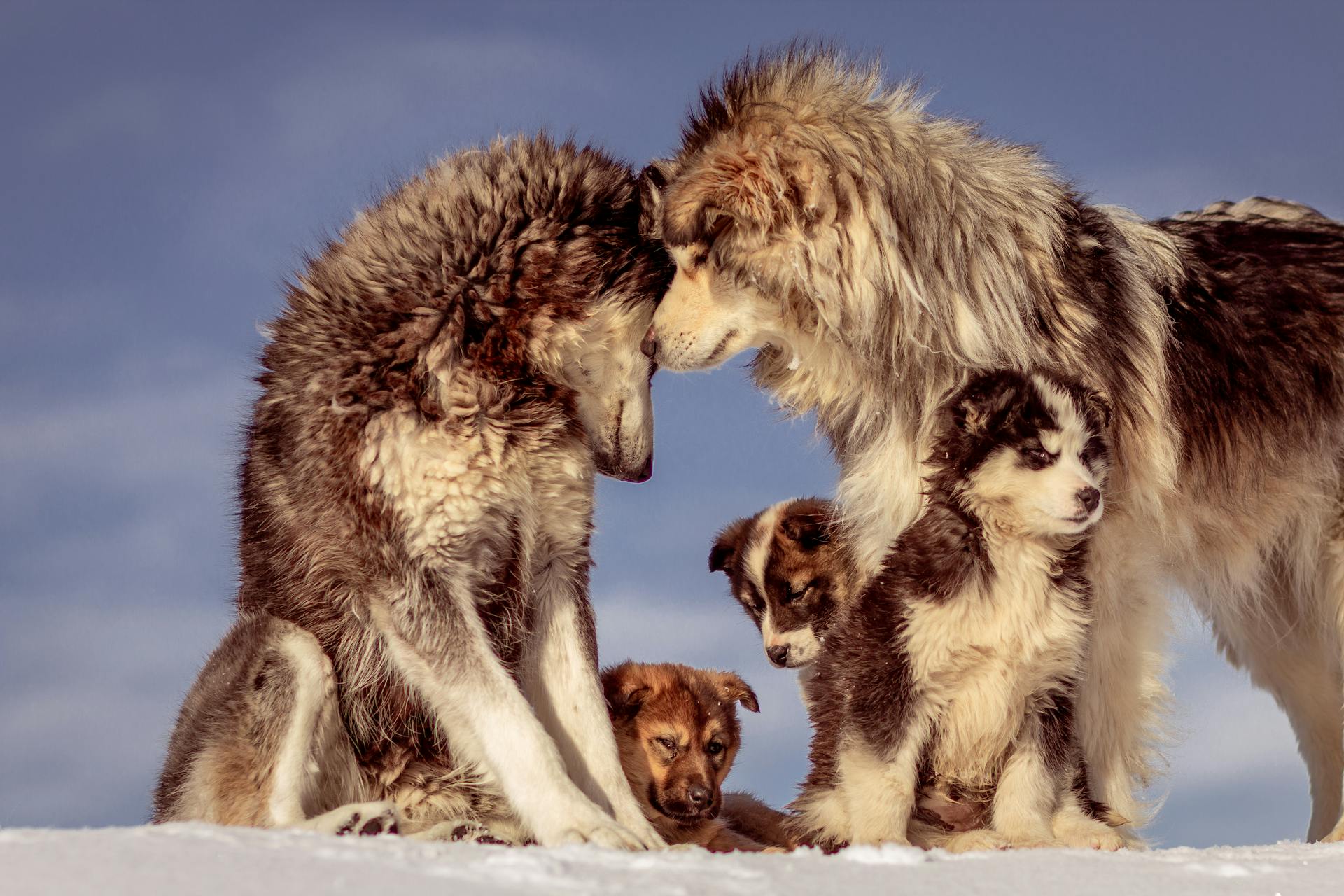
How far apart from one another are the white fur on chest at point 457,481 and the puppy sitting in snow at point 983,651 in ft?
4.30

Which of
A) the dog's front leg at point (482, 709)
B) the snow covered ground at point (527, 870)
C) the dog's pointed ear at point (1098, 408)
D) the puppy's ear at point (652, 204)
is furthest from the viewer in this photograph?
the puppy's ear at point (652, 204)

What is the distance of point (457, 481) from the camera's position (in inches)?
165

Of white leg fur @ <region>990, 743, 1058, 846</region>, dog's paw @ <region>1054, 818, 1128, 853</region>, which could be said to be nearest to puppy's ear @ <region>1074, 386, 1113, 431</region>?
white leg fur @ <region>990, 743, 1058, 846</region>

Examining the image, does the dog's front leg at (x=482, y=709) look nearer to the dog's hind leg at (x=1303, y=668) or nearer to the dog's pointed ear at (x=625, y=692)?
the dog's pointed ear at (x=625, y=692)

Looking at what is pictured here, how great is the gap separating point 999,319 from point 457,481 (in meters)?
2.16

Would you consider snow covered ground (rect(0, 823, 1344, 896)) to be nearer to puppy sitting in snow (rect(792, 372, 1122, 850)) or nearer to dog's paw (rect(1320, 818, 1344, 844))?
puppy sitting in snow (rect(792, 372, 1122, 850))

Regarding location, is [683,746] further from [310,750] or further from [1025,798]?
[310,750]

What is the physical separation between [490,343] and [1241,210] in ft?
12.8

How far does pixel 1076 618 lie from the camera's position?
4.57 m

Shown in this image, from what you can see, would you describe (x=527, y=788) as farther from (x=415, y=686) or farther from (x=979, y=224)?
(x=979, y=224)

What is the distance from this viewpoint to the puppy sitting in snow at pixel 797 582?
233 inches

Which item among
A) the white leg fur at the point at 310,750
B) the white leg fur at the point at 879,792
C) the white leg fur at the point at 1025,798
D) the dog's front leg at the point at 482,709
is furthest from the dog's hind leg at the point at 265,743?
the white leg fur at the point at 1025,798

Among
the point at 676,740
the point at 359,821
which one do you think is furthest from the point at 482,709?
the point at 676,740

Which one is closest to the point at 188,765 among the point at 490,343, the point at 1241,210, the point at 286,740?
the point at 286,740
